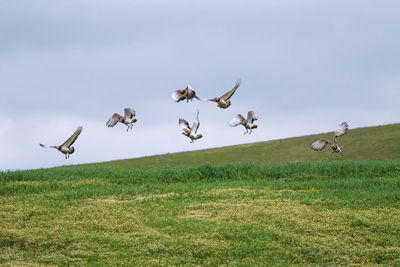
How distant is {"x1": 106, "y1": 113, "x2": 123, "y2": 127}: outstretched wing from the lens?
54.6ft

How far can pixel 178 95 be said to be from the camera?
13750mm

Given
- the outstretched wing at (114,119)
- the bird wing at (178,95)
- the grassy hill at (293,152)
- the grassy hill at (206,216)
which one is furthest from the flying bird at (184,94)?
the grassy hill at (293,152)

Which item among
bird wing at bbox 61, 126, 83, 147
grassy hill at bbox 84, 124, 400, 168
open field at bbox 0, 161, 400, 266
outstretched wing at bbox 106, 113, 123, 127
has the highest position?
outstretched wing at bbox 106, 113, 123, 127

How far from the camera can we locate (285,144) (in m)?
43.9

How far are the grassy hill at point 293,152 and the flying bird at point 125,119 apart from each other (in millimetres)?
23029

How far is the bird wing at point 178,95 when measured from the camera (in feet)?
44.8

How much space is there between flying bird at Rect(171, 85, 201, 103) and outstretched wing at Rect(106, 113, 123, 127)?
3.45 m

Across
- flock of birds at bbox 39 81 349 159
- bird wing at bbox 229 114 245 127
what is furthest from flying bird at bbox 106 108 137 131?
bird wing at bbox 229 114 245 127

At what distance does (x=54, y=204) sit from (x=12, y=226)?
2.89m

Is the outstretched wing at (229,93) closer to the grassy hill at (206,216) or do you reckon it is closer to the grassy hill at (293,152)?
the grassy hill at (206,216)

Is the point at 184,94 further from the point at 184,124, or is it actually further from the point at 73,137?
the point at 73,137

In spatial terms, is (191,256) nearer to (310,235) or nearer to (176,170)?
(310,235)

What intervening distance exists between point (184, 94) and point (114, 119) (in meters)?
3.79

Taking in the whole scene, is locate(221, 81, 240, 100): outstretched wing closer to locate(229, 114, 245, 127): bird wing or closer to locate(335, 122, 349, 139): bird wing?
locate(229, 114, 245, 127): bird wing
